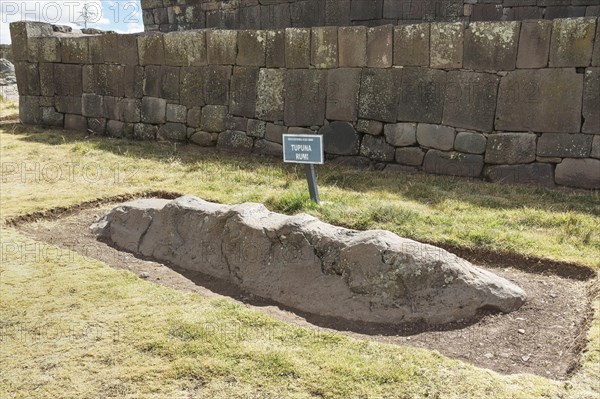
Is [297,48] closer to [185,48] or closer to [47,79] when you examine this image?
[185,48]

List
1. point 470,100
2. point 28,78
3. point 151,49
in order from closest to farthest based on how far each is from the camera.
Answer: point 470,100, point 151,49, point 28,78

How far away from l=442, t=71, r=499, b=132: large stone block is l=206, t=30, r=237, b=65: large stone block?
155 inches

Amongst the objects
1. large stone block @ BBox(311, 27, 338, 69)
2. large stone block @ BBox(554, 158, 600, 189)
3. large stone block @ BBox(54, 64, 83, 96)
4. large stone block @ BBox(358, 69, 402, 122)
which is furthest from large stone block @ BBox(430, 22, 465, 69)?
large stone block @ BBox(54, 64, 83, 96)

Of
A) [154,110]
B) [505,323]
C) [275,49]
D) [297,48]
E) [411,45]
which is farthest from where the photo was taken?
[154,110]

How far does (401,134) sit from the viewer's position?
358 inches

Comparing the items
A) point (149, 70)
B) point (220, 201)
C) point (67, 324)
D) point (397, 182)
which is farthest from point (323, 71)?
point (67, 324)

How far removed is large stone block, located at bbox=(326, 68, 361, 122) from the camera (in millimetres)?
9320

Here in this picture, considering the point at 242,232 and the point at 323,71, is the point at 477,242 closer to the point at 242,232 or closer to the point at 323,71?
the point at 242,232

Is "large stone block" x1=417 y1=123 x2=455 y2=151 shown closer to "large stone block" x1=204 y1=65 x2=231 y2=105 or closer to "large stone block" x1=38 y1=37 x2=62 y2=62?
"large stone block" x1=204 y1=65 x2=231 y2=105

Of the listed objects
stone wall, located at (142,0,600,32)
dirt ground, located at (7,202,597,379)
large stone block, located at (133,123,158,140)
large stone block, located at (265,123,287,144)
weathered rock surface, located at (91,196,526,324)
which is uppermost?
stone wall, located at (142,0,600,32)

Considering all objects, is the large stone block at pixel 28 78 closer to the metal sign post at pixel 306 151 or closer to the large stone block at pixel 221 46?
the large stone block at pixel 221 46

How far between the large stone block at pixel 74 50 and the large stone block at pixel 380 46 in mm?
6537

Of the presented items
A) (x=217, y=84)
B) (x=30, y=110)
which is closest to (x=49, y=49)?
(x=30, y=110)

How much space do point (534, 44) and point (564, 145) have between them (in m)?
1.43
